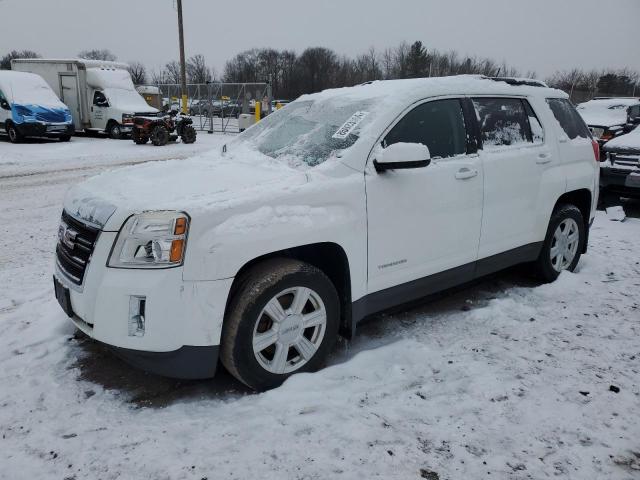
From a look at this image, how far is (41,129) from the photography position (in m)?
Result: 17.4

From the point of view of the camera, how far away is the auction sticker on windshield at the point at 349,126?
3410 millimetres

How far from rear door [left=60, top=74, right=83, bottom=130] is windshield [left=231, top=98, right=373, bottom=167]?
19.0 m

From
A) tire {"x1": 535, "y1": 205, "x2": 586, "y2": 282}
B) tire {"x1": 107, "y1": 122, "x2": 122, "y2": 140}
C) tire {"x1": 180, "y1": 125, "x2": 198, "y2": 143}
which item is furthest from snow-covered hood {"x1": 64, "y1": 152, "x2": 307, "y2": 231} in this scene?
tire {"x1": 107, "y1": 122, "x2": 122, "y2": 140}

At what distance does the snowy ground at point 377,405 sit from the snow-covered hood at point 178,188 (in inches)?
41.8

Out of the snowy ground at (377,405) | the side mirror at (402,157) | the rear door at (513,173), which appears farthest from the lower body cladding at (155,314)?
the rear door at (513,173)

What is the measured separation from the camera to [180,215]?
263 cm

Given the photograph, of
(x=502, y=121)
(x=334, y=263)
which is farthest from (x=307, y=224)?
(x=502, y=121)

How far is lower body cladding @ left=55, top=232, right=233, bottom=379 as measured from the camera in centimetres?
261

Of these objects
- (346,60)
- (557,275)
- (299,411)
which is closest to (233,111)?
(557,275)

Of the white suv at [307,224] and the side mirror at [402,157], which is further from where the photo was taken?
the side mirror at [402,157]

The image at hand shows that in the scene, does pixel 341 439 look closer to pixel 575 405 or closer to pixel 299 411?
pixel 299 411

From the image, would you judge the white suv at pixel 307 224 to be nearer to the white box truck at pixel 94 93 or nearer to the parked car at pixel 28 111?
the parked car at pixel 28 111

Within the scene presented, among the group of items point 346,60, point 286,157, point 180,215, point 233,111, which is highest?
point 346,60

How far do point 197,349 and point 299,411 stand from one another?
2.13 ft
